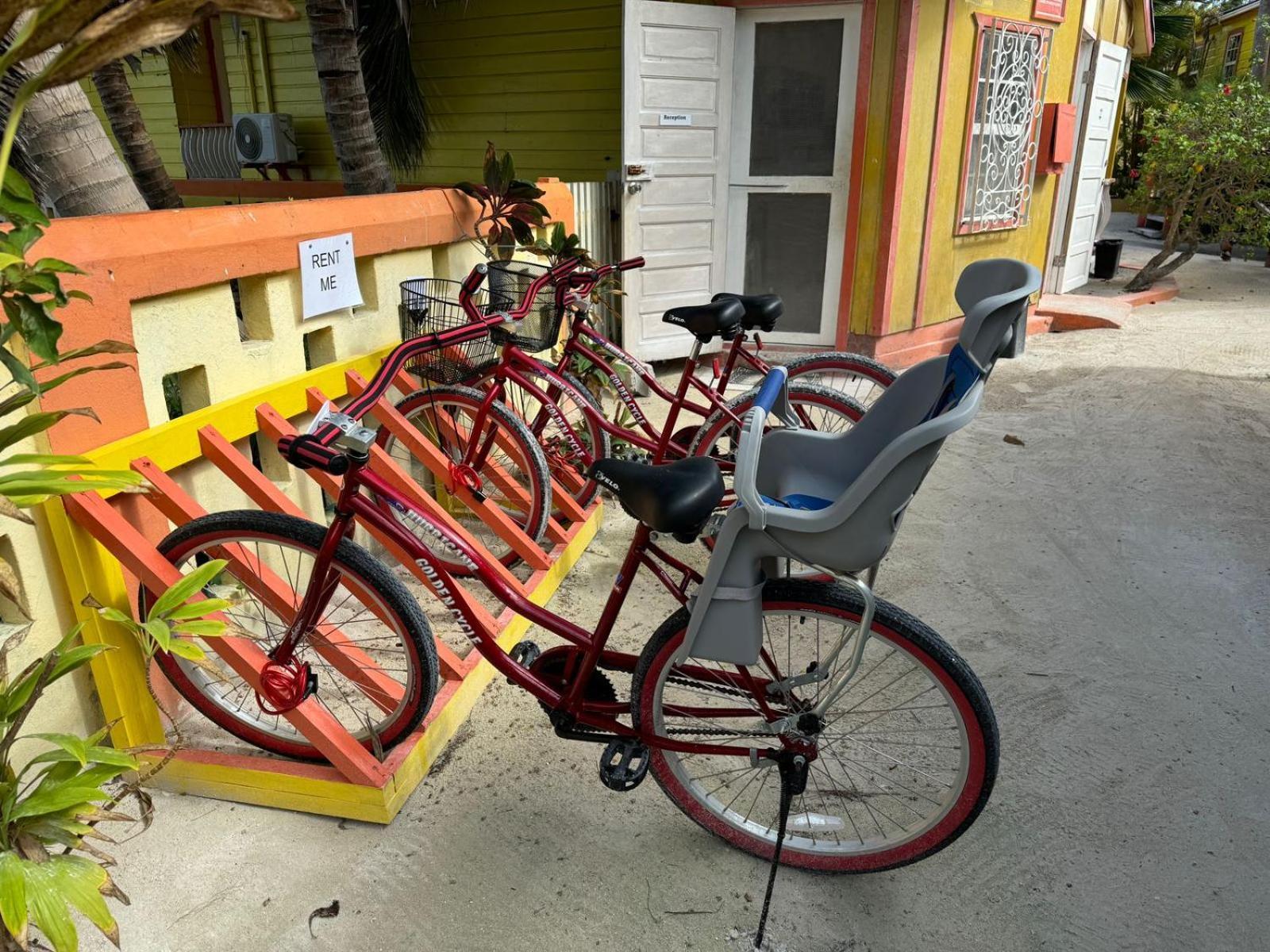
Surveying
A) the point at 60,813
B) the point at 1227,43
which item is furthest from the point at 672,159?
the point at 1227,43

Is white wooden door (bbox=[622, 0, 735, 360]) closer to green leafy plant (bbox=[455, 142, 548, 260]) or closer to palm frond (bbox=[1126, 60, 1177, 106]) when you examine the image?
green leafy plant (bbox=[455, 142, 548, 260])

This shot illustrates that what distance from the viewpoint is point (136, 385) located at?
2158mm

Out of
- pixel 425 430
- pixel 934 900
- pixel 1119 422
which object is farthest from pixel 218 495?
pixel 1119 422

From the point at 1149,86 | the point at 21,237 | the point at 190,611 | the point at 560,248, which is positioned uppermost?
the point at 1149,86

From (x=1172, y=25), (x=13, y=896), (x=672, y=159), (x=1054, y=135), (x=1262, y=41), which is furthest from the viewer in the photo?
(x=1262, y=41)

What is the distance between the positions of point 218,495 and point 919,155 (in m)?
4.77

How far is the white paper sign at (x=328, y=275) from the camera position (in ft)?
9.09

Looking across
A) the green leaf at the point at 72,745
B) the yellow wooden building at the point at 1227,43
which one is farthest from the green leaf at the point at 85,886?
the yellow wooden building at the point at 1227,43

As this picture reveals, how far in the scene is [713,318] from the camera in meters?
3.21

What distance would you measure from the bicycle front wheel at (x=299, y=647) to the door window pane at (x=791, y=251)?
4.24 metres

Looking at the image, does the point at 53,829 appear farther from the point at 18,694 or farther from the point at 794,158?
the point at 794,158

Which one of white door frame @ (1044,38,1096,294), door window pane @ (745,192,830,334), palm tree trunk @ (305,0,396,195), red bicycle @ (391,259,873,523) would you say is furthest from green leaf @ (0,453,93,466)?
white door frame @ (1044,38,1096,294)

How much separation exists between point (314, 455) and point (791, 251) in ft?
15.4

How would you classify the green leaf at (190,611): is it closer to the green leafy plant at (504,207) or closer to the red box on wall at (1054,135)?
the green leafy plant at (504,207)
